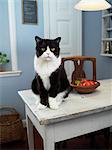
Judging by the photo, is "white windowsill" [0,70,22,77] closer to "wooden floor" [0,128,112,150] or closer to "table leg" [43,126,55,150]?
"wooden floor" [0,128,112,150]

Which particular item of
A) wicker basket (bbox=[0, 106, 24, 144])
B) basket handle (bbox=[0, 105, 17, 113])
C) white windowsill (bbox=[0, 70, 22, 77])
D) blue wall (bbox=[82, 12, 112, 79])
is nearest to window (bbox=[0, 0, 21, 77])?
white windowsill (bbox=[0, 70, 22, 77])

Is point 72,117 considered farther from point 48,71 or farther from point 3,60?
point 3,60

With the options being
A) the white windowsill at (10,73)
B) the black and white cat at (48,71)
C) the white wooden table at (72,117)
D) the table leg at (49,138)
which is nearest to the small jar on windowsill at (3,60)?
the white windowsill at (10,73)

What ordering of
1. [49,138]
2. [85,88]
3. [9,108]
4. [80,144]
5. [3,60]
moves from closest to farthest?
[49,138] < [85,88] < [80,144] < [3,60] < [9,108]

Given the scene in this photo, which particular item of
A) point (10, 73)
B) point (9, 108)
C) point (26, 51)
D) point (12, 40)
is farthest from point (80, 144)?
point (12, 40)

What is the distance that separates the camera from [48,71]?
3.56ft

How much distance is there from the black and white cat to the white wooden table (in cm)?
6

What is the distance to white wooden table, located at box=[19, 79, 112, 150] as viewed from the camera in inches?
39.4

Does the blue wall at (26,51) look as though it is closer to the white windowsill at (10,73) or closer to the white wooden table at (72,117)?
the white windowsill at (10,73)

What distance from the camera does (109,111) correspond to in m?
1.18

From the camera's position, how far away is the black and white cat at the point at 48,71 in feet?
3.51

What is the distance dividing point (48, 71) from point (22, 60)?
1472 millimetres

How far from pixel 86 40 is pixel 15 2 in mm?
1099

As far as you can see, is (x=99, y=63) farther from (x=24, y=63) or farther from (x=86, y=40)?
(x=24, y=63)
